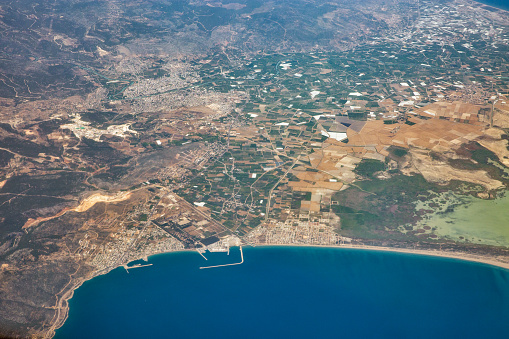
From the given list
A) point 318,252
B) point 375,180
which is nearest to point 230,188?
point 318,252

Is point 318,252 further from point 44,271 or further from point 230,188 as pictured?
point 44,271

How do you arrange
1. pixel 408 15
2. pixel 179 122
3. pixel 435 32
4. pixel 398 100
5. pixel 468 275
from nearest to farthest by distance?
pixel 468 275
pixel 179 122
pixel 398 100
pixel 435 32
pixel 408 15

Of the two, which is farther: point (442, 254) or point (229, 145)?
point (229, 145)

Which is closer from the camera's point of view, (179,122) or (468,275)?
(468,275)

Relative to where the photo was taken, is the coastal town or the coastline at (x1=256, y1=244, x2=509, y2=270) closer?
the coastline at (x1=256, y1=244, x2=509, y2=270)

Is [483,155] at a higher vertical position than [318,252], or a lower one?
higher

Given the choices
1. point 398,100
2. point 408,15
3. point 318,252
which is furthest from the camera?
point 408,15

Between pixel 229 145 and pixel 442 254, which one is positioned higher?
pixel 229 145

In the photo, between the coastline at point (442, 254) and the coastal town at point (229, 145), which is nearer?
the coastline at point (442, 254)

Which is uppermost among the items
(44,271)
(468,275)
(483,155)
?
(483,155)

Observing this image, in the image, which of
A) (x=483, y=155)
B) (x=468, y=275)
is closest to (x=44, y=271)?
(x=468, y=275)
